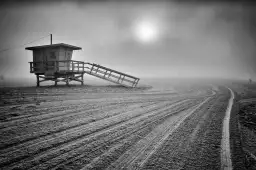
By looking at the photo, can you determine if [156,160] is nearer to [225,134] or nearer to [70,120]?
[225,134]

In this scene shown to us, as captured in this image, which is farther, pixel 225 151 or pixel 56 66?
pixel 56 66

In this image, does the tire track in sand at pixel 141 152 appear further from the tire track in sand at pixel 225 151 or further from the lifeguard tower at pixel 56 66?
the lifeguard tower at pixel 56 66

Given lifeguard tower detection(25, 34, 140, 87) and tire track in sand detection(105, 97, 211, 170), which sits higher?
lifeguard tower detection(25, 34, 140, 87)

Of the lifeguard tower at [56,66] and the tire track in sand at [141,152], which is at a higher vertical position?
the lifeguard tower at [56,66]

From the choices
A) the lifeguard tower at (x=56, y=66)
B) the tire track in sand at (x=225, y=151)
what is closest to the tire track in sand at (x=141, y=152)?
the tire track in sand at (x=225, y=151)

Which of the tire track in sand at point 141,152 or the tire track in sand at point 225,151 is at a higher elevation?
the tire track in sand at point 225,151

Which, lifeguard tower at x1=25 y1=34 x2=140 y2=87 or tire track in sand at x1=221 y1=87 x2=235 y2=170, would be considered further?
lifeguard tower at x1=25 y1=34 x2=140 y2=87

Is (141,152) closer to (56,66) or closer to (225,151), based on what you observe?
(225,151)

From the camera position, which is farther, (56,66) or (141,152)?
(56,66)

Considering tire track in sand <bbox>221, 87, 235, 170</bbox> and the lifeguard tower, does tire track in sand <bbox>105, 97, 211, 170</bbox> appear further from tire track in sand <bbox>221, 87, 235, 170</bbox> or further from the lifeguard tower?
the lifeguard tower

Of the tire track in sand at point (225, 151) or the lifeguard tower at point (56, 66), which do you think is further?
the lifeguard tower at point (56, 66)

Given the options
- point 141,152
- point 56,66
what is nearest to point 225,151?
point 141,152

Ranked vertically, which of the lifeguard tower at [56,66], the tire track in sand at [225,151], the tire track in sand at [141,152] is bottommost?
the tire track in sand at [141,152]

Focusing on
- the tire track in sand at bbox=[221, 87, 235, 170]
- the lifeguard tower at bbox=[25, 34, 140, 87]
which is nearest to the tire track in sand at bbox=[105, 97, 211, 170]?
the tire track in sand at bbox=[221, 87, 235, 170]
